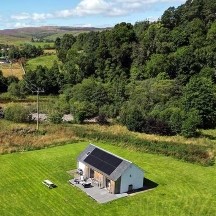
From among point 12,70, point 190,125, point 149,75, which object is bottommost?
point 190,125

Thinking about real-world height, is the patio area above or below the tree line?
below

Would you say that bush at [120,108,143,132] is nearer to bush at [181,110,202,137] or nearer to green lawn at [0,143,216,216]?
bush at [181,110,202,137]

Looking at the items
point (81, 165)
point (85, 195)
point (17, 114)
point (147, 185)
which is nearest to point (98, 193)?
point (85, 195)

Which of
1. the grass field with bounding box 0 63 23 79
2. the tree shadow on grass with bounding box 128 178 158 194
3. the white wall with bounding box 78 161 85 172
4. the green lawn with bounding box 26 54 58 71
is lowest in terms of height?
the tree shadow on grass with bounding box 128 178 158 194

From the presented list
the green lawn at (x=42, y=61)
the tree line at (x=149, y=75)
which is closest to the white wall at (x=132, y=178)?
the tree line at (x=149, y=75)

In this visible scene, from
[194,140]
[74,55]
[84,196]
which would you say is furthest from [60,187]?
[74,55]

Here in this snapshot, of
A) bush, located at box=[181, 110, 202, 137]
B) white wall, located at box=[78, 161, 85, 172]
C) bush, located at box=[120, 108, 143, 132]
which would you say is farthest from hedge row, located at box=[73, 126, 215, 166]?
white wall, located at box=[78, 161, 85, 172]

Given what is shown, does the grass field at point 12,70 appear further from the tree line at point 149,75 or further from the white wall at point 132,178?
the white wall at point 132,178

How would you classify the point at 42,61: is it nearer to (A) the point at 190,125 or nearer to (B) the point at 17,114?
(B) the point at 17,114

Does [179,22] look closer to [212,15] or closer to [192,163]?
[212,15]
